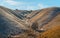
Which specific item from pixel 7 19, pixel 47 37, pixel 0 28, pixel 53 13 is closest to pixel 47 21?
pixel 53 13

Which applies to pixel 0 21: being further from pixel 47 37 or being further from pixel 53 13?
pixel 47 37

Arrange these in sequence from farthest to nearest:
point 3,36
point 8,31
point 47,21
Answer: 1. point 47,21
2. point 8,31
3. point 3,36

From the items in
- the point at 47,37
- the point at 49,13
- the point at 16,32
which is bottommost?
the point at 49,13

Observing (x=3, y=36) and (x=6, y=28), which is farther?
(x=6, y=28)

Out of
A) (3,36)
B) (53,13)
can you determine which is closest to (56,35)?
(3,36)

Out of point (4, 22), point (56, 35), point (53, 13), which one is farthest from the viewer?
point (53, 13)

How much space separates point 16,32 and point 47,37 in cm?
7939

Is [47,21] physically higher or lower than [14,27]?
lower

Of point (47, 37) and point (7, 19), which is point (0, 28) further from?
point (47, 37)

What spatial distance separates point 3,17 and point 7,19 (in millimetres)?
3099

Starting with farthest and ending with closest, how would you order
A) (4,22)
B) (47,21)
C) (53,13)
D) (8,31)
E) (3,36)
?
1. (53,13)
2. (47,21)
3. (4,22)
4. (8,31)
5. (3,36)

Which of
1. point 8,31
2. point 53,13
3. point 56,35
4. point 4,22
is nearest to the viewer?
point 56,35

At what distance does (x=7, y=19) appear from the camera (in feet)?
439

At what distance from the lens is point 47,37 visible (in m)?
43.4
